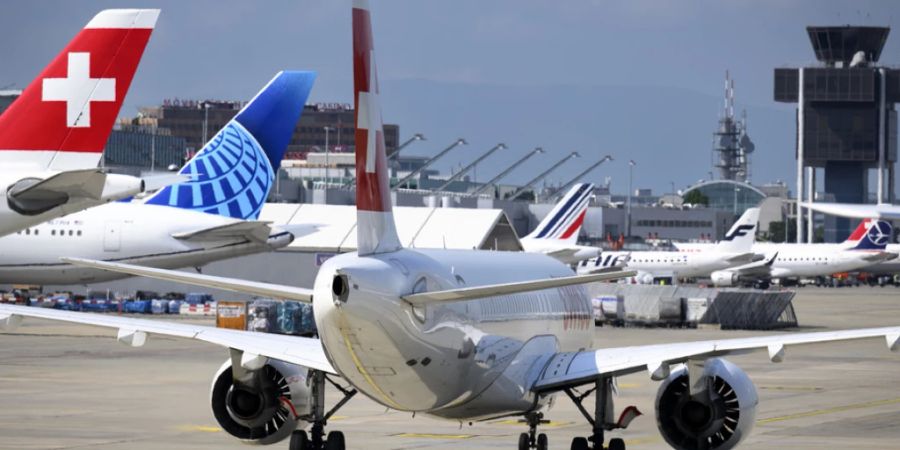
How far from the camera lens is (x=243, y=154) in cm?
5797

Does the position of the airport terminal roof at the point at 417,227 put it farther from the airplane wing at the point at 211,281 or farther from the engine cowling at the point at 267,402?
the airplane wing at the point at 211,281

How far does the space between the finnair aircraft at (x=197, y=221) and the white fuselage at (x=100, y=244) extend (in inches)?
1.5

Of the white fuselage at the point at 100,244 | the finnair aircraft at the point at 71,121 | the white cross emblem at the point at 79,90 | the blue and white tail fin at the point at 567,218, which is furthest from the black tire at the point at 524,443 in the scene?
the blue and white tail fin at the point at 567,218

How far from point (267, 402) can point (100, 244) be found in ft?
121

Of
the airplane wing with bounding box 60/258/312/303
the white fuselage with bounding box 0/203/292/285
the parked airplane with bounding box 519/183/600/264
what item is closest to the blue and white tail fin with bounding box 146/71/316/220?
the white fuselage with bounding box 0/203/292/285

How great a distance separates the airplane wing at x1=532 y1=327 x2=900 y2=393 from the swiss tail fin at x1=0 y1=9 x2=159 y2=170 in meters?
11.1

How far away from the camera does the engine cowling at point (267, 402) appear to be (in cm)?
2019

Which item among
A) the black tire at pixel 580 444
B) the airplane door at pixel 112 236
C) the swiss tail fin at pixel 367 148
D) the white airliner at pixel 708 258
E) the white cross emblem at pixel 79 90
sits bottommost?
the white airliner at pixel 708 258

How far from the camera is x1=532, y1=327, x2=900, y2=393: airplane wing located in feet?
62.3

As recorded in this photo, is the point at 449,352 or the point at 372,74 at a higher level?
the point at 372,74

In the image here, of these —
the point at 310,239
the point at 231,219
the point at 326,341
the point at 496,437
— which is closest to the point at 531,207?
the point at 310,239

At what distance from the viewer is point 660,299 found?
67062mm

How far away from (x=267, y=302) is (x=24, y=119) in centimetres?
3055

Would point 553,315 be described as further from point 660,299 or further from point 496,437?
point 660,299
